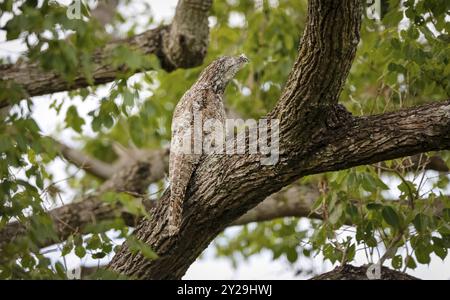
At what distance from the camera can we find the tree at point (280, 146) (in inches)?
147

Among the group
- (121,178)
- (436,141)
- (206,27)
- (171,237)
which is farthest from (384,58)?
(121,178)

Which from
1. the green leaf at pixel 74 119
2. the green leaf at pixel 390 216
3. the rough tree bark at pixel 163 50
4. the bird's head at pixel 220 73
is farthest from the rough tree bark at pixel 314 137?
the green leaf at pixel 74 119

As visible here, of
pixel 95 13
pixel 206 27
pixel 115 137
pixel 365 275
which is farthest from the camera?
pixel 115 137

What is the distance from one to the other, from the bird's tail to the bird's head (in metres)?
1.02

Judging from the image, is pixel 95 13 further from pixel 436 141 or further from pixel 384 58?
pixel 436 141

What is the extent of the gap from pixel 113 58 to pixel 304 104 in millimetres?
1064

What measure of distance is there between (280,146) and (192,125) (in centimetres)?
78

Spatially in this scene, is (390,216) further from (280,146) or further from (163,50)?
(163,50)

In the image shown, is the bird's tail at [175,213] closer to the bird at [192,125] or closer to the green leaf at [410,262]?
the bird at [192,125]

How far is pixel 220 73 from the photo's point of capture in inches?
202

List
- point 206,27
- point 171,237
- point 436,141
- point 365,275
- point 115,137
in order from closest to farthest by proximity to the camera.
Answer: point 436,141 → point 171,237 → point 365,275 → point 206,27 → point 115,137

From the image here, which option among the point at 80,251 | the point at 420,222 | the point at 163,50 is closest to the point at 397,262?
the point at 420,222

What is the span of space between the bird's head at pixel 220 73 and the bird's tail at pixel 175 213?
40.0 inches

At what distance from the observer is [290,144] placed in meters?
4.21
